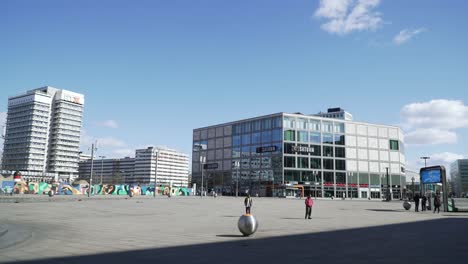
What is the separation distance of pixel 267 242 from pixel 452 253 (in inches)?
229

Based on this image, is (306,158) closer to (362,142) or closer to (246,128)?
(362,142)

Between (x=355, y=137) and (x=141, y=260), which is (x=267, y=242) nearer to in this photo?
(x=141, y=260)

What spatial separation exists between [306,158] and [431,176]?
220ft

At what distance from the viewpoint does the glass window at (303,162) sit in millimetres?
104750

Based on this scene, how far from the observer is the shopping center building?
10431 centimetres

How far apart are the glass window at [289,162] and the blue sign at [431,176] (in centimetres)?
6300

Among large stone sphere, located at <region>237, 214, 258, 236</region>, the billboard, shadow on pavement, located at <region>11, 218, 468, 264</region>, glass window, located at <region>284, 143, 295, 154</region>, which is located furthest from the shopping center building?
shadow on pavement, located at <region>11, 218, 468, 264</region>

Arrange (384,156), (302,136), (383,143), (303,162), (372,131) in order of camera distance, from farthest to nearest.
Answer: (383,143) < (372,131) < (384,156) < (302,136) < (303,162)

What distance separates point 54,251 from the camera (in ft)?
36.7

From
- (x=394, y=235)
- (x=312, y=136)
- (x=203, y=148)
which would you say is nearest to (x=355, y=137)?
(x=312, y=136)

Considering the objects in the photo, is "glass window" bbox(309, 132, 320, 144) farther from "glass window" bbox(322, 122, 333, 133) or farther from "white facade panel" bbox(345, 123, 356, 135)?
"white facade panel" bbox(345, 123, 356, 135)

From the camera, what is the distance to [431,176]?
127 feet

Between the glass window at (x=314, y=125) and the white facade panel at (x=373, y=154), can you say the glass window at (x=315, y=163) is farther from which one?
the white facade panel at (x=373, y=154)

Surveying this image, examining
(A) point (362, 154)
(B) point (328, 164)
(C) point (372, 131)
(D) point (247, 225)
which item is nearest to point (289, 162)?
(B) point (328, 164)
